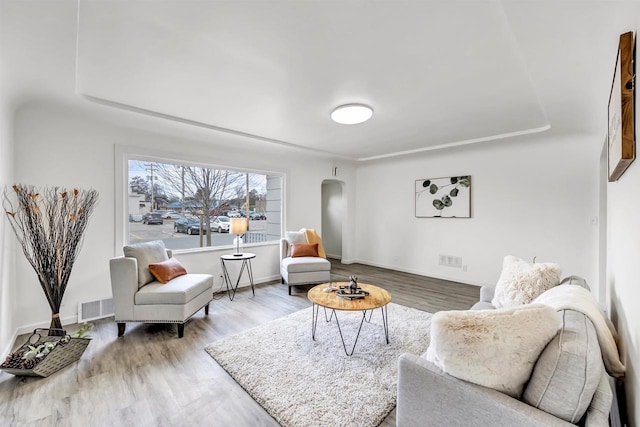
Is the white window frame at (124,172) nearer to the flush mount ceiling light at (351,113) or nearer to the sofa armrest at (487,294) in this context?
the flush mount ceiling light at (351,113)

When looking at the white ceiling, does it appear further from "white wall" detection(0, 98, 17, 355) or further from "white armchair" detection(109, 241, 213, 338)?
"white armchair" detection(109, 241, 213, 338)

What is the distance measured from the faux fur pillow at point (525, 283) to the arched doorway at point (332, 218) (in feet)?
16.2

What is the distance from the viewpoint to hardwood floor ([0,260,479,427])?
1.68 meters

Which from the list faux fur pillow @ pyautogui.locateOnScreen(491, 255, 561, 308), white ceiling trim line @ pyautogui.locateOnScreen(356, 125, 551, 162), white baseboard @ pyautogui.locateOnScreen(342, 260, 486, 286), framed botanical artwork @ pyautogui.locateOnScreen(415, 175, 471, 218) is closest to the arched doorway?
white baseboard @ pyautogui.locateOnScreen(342, 260, 486, 286)

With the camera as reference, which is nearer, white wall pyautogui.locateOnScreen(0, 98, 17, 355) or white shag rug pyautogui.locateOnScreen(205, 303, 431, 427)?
white shag rug pyautogui.locateOnScreen(205, 303, 431, 427)

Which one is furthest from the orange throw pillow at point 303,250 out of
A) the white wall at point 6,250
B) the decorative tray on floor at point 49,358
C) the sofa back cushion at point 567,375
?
the sofa back cushion at point 567,375

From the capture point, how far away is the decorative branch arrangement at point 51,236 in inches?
93.5

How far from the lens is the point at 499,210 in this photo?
4406 mm

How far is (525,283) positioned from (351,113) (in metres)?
2.13

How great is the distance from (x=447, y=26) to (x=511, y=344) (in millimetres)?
1687

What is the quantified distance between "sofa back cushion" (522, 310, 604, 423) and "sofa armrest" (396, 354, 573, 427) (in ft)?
0.17

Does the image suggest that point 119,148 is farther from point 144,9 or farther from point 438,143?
point 438,143

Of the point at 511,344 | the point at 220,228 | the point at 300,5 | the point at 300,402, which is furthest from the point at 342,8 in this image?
the point at 220,228

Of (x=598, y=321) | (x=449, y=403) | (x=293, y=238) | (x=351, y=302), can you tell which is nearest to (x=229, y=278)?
(x=293, y=238)
